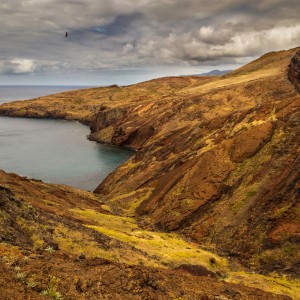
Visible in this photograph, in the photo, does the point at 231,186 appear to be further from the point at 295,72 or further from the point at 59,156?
the point at 295,72

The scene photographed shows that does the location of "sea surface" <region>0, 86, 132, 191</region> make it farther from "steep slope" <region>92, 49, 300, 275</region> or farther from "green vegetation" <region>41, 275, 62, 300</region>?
"green vegetation" <region>41, 275, 62, 300</region>

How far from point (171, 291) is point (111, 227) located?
21625 millimetres

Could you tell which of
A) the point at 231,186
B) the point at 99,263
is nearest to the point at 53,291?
the point at 99,263

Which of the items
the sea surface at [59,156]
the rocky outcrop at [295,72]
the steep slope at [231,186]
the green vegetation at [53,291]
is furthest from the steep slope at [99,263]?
the rocky outcrop at [295,72]

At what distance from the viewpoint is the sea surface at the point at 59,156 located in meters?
77.2

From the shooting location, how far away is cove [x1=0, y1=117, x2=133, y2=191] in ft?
253

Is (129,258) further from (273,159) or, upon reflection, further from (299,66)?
(299,66)

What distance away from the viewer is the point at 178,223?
41094mm

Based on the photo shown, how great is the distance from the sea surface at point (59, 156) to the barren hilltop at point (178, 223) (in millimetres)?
14697

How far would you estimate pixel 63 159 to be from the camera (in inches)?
3679

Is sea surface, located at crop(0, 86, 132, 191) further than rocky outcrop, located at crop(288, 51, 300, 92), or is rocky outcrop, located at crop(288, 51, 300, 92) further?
rocky outcrop, located at crop(288, 51, 300, 92)

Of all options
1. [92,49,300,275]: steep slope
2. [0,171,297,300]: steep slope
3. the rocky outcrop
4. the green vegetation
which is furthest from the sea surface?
the green vegetation

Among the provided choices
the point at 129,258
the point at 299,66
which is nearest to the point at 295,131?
the point at 129,258

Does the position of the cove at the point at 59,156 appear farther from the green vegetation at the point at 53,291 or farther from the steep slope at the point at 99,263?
the green vegetation at the point at 53,291
